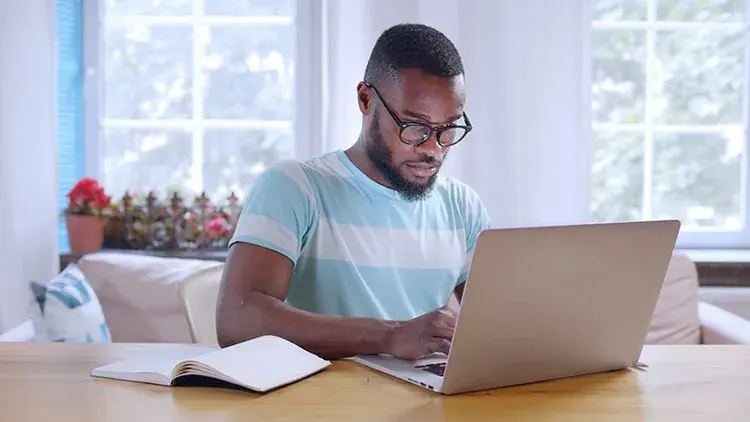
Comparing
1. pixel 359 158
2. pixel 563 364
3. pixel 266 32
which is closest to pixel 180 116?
pixel 266 32

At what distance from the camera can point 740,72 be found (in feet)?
11.9

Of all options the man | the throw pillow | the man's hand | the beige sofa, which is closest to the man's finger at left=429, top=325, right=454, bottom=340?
the man's hand

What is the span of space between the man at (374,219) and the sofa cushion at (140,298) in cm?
107

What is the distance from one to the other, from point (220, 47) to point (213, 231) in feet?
2.59

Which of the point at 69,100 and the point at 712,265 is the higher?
the point at 69,100

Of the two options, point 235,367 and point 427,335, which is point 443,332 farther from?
point 235,367

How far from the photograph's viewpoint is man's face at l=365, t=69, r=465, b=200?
176 centimetres

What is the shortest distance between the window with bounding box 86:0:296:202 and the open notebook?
7.75 feet

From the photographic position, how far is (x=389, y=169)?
1867mm

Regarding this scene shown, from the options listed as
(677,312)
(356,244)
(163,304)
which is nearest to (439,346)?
(356,244)

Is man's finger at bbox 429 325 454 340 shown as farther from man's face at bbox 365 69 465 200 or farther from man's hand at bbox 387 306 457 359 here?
man's face at bbox 365 69 465 200

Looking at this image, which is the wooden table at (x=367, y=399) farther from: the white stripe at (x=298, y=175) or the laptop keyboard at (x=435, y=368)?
the white stripe at (x=298, y=175)

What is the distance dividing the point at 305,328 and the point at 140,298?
1.49 metres

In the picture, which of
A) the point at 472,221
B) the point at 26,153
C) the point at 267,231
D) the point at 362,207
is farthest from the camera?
the point at 26,153
